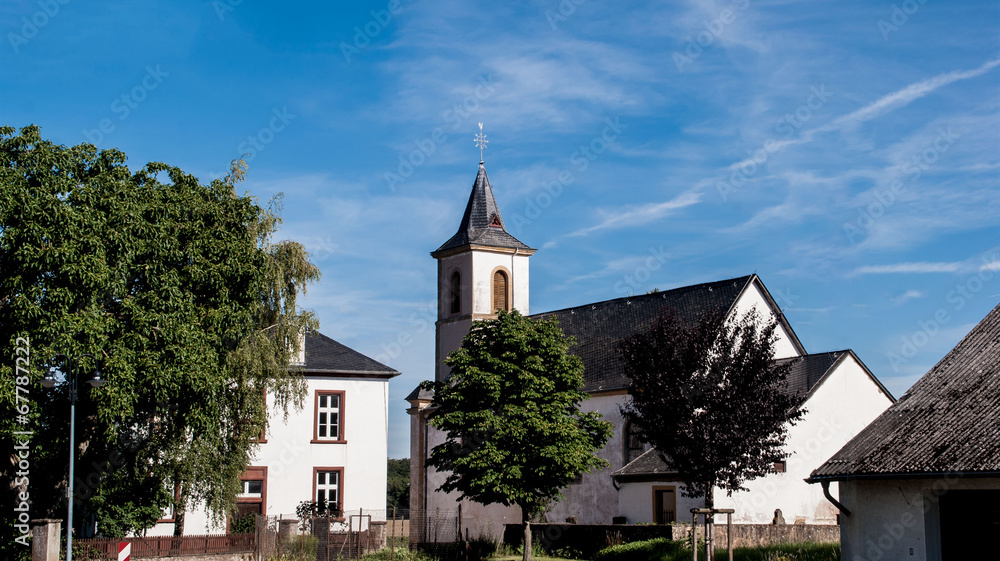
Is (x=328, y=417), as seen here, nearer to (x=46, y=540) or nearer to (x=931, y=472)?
(x=46, y=540)

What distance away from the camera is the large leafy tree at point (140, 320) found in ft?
74.8

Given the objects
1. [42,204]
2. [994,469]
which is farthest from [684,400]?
[42,204]

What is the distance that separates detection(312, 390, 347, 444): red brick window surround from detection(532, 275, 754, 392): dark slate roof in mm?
9554

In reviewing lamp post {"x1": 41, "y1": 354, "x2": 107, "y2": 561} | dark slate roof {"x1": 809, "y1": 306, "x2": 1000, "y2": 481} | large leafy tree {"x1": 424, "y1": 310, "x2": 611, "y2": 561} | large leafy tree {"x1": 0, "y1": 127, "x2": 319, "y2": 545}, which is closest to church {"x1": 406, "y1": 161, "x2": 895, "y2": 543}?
large leafy tree {"x1": 424, "y1": 310, "x2": 611, "y2": 561}

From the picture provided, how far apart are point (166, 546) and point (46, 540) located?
4932 millimetres

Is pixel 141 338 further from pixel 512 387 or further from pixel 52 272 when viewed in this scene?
pixel 512 387

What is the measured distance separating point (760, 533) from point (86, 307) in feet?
60.7

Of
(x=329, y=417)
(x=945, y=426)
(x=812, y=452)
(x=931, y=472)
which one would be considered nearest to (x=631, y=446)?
(x=812, y=452)

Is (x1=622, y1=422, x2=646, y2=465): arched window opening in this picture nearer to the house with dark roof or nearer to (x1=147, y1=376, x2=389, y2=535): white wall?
(x1=147, y1=376, x2=389, y2=535): white wall

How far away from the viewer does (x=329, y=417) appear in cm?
4109

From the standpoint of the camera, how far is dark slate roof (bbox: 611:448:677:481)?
118ft

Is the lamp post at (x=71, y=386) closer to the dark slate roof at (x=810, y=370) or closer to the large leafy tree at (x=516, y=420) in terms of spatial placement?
the large leafy tree at (x=516, y=420)

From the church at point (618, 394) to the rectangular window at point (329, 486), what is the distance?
3.41 meters
